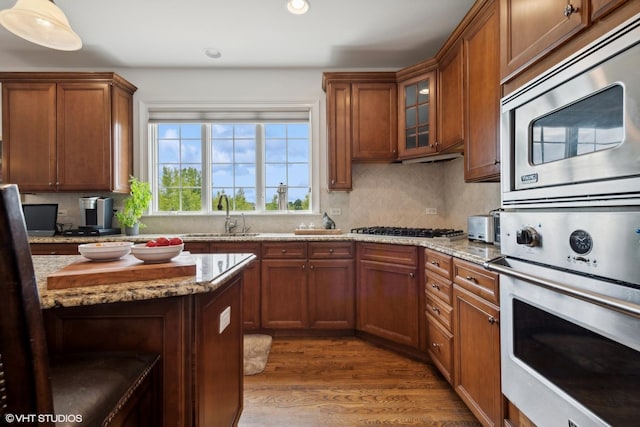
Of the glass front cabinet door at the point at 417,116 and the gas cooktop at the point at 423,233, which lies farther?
the glass front cabinet door at the point at 417,116

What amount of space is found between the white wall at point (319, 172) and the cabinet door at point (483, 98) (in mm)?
1188

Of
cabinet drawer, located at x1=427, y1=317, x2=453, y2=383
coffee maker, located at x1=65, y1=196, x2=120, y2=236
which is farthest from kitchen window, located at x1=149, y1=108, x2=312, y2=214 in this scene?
cabinet drawer, located at x1=427, y1=317, x2=453, y2=383

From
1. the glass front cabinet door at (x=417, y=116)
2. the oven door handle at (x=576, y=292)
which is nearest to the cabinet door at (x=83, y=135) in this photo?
the glass front cabinet door at (x=417, y=116)

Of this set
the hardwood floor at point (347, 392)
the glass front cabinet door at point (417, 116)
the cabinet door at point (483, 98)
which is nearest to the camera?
the hardwood floor at point (347, 392)

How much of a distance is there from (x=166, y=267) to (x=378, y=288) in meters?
1.93

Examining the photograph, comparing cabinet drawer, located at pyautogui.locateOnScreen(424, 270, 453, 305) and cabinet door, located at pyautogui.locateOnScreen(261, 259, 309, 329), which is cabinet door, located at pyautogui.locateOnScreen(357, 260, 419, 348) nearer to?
cabinet drawer, located at pyautogui.locateOnScreen(424, 270, 453, 305)

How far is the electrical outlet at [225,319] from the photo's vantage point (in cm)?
117

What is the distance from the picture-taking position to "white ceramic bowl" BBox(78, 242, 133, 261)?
41.6 inches

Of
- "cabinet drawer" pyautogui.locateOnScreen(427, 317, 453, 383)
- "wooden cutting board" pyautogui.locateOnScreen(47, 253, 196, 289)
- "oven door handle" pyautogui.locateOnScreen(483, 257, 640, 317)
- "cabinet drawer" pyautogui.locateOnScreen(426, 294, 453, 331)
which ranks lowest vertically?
"cabinet drawer" pyautogui.locateOnScreen(427, 317, 453, 383)

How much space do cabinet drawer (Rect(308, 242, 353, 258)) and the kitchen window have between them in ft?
2.84

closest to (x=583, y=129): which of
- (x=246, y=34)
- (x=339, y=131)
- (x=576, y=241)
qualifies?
(x=576, y=241)

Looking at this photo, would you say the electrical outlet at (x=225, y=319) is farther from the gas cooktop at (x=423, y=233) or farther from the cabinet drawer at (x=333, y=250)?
the gas cooktop at (x=423, y=233)

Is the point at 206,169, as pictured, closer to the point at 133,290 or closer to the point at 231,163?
the point at 231,163

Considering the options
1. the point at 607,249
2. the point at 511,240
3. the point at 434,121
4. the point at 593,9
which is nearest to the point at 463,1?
the point at 434,121
